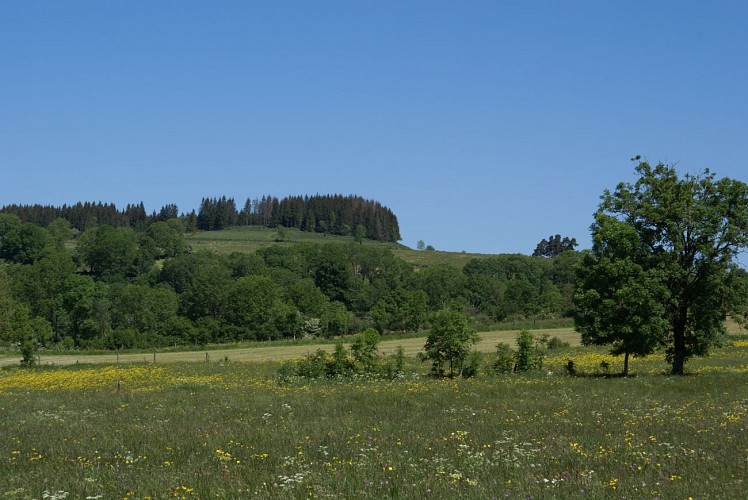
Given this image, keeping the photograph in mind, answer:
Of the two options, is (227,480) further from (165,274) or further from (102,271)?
(102,271)

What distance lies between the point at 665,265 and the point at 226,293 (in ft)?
321

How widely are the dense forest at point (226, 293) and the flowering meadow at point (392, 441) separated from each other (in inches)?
2246

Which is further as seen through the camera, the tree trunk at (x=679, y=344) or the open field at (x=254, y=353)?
the open field at (x=254, y=353)

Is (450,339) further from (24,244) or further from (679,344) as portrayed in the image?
(24,244)

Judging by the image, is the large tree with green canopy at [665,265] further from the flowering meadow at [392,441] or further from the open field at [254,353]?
the open field at [254,353]

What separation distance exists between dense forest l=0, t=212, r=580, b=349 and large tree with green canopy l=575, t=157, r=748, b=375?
158 ft

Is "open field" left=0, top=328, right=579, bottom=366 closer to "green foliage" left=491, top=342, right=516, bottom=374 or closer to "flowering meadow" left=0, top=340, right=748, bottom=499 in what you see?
"green foliage" left=491, top=342, right=516, bottom=374

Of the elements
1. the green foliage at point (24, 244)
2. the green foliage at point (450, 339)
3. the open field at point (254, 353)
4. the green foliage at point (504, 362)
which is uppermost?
the green foliage at point (24, 244)

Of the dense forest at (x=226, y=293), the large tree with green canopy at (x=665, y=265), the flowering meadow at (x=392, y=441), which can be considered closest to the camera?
the flowering meadow at (x=392, y=441)

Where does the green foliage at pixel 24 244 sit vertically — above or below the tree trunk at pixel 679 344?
above

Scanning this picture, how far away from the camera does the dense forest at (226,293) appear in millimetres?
116000

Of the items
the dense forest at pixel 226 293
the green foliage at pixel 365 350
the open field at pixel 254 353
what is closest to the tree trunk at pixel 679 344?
the green foliage at pixel 365 350

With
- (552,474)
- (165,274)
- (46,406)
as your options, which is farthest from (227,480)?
(165,274)

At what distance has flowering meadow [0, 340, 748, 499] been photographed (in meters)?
10.3
